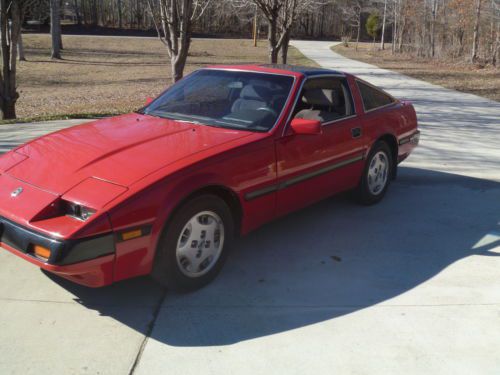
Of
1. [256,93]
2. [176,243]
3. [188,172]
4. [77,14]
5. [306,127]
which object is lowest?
[176,243]

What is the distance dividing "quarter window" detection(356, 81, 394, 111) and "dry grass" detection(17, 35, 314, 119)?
652cm

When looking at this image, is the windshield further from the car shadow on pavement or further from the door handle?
the car shadow on pavement

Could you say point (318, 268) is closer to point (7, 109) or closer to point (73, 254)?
point (73, 254)

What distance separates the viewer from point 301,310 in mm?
3541

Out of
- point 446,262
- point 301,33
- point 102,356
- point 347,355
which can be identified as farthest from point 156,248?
point 301,33

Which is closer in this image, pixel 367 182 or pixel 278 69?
pixel 278 69

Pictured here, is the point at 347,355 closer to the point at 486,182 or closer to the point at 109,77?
the point at 486,182

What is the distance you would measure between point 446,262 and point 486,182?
258 centimetres

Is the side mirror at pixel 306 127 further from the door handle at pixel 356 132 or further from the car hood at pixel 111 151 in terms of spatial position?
the door handle at pixel 356 132

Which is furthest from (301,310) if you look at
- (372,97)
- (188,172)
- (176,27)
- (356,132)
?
(176,27)

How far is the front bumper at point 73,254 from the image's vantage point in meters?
2.99

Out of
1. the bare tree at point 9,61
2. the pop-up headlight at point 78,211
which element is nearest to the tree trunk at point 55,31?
the bare tree at point 9,61

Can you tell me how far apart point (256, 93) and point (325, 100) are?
0.88m

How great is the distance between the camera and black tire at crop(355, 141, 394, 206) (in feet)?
17.6
